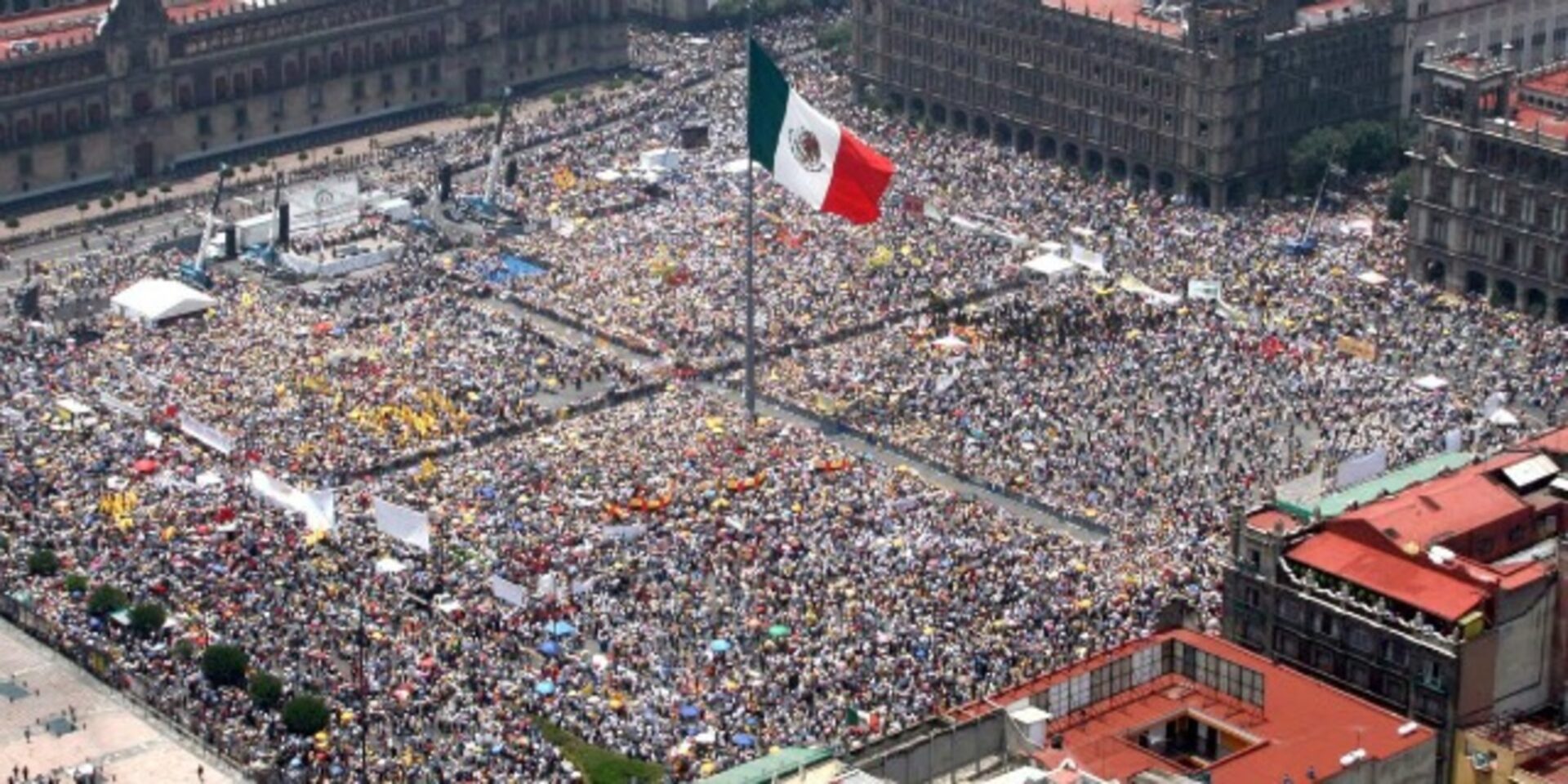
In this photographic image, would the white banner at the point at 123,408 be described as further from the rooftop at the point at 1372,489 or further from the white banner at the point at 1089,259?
the rooftop at the point at 1372,489

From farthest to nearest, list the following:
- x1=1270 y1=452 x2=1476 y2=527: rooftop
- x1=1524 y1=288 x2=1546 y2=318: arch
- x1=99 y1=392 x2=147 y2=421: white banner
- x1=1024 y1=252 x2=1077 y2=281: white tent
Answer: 1. x1=1024 y1=252 x2=1077 y2=281: white tent
2. x1=1524 y1=288 x2=1546 y2=318: arch
3. x1=99 y1=392 x2=147 y2=421: white banner
4. x1=1270 y1=452 x2=1476 y2=527: rooftop

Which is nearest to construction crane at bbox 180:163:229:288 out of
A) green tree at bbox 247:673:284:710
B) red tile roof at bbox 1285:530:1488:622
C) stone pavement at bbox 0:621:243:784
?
stone pavement at bbox 0:621:243:784

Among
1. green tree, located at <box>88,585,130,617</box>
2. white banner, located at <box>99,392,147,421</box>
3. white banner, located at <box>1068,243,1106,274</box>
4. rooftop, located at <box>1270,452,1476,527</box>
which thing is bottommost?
white banner, located at <box>1068,243,1106,274</box>

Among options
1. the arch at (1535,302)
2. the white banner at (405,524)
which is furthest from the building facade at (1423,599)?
the arch at (1535,302)

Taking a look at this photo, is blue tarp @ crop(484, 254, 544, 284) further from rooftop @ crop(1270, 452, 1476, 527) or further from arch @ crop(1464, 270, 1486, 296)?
rooftop @ crop(1270, 452, 1476, 527)

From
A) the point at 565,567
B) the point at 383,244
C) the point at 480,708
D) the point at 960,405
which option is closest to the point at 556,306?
the point at 383,244

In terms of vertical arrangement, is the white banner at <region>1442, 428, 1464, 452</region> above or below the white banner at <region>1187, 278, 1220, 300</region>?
above

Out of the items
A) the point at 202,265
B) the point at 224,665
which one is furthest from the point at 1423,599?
the point at 202,265
